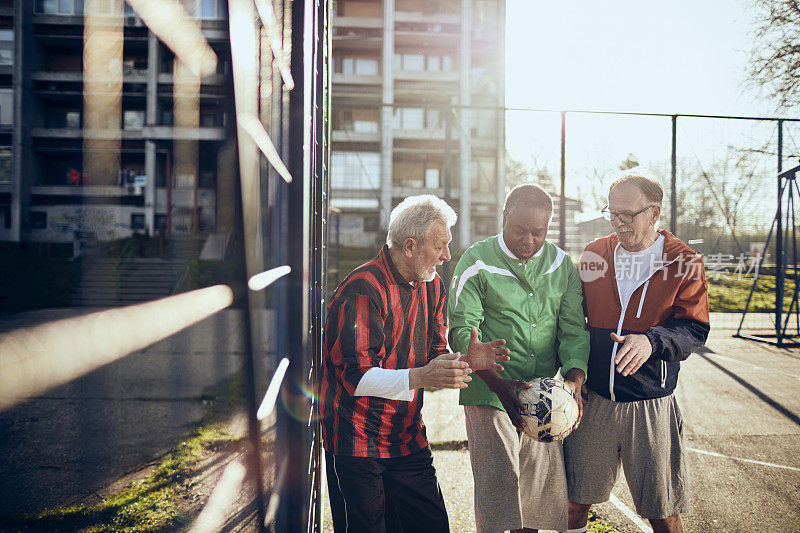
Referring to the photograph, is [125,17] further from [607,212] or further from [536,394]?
[607,212]

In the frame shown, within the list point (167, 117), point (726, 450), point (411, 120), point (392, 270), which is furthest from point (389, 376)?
point (411, 120)

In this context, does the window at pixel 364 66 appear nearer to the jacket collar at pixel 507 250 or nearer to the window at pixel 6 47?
the jacket collar at pixel 507 250

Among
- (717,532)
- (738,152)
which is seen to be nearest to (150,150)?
(717,532)

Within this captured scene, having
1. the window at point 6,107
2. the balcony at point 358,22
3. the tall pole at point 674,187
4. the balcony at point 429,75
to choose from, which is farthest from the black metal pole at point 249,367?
the balcony at point 358,22

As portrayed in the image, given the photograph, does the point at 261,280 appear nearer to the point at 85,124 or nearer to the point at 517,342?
the point at 85,124

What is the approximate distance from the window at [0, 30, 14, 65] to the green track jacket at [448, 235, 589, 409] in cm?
189

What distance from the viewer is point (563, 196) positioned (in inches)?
336

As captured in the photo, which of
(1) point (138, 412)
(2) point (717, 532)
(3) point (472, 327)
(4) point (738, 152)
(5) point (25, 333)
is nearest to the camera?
(5) point (25, 333)

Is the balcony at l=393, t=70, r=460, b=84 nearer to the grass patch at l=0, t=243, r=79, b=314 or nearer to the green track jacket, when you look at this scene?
the green track jacket

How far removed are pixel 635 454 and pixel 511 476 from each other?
22.4 inches

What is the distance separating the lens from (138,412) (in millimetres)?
4879

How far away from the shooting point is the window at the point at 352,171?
44.4 feet

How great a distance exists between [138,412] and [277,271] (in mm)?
4381

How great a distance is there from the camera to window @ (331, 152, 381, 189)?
1353 centimetres
